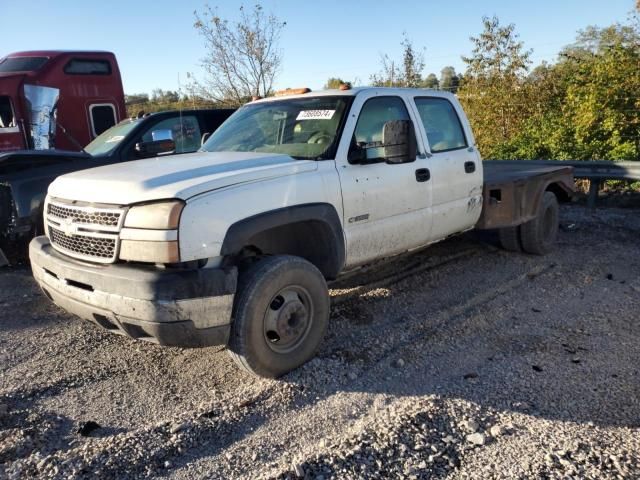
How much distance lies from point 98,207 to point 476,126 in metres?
11.5

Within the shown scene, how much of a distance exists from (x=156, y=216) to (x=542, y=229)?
15.8 ft

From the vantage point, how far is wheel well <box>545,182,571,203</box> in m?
6.60

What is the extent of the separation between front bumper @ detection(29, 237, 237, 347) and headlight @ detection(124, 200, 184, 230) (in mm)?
260

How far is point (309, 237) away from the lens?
3930 millimetres

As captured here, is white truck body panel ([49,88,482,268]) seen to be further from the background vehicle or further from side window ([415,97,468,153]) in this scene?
the background vehicle

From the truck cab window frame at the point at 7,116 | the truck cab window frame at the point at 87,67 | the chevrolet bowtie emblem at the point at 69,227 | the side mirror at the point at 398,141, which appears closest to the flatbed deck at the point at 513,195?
the side mirror at the point at 398,141

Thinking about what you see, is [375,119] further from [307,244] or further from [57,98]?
[57,98]

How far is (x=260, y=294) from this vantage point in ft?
10.8

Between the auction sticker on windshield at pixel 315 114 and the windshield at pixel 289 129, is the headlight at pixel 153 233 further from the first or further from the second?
the auction sticker on windshield at pixel 315 114

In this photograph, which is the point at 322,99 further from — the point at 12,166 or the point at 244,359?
the point at 12,166

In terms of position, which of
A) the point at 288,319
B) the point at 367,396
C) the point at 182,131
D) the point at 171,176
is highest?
the point at 182,131

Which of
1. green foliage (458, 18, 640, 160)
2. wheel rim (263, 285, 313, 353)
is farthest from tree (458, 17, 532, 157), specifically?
wheel rim (263, 285, 313, 353)

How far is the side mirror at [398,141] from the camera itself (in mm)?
3881

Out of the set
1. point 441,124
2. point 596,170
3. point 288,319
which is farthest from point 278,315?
point 596,170
